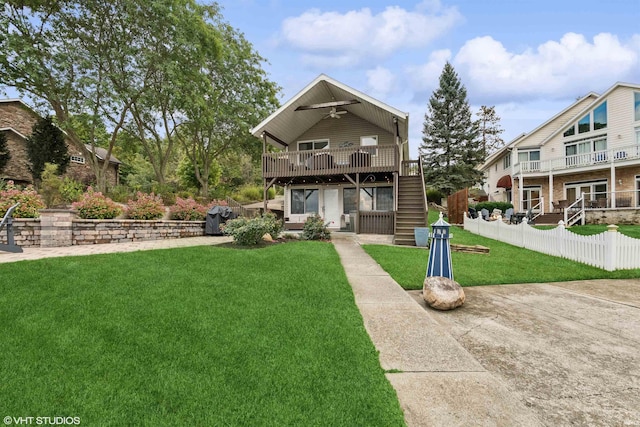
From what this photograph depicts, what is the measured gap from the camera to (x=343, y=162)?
1385 centimetres

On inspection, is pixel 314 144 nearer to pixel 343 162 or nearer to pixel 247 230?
pixel 343 162

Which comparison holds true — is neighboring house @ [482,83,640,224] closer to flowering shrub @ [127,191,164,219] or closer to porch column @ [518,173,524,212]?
porch column @ [518,173,524,212]

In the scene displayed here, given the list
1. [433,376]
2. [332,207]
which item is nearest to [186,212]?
[332,207]

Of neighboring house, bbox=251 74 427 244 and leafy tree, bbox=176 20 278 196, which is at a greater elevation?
leafy tree, bbox=176 20 278 196

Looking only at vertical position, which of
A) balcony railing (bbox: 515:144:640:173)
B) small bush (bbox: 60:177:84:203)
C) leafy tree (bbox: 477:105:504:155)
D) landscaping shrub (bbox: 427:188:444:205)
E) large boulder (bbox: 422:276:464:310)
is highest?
leafy tree (bbox: 477:105:504:155)

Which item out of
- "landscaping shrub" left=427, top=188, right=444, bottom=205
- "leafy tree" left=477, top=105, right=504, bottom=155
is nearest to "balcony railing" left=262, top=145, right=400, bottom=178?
"landscaping shrub" left=427, top=188, right=444, bottom=205

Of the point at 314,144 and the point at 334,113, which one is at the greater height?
the point at 334,113

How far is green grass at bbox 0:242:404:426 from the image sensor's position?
190 centimetres

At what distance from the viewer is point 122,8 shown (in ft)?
49.9

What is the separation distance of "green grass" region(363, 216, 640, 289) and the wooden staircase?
94.7 inches

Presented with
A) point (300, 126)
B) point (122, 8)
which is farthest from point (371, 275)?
point (122, 8)

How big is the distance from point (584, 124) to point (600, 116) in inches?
37.2

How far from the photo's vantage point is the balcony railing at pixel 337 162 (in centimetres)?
1309

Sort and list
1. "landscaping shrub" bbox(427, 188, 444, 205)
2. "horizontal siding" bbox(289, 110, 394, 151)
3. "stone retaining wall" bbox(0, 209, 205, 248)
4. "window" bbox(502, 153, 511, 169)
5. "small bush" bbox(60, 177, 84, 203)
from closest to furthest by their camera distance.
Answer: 1. "stone retaining wall" bbox(0, 209, 205, 248)
2. "small bush" bbox(60, 177, 84, 203)
3. "horizontal siding" bbox(289, 110, 394, 151)
4. "window" bbox(502, 153, 511, 169)
5. "landscaping shrub" bbox(427, 188, 444, 205)
